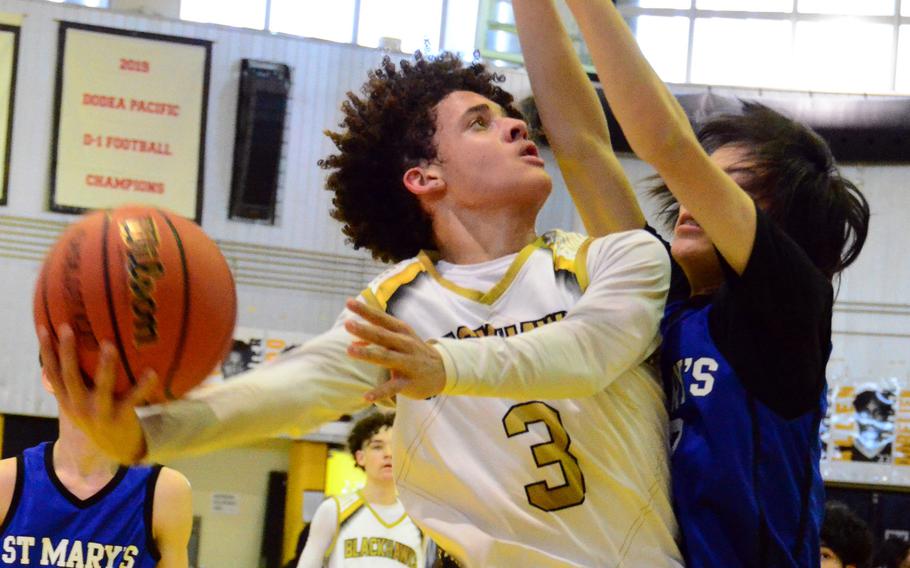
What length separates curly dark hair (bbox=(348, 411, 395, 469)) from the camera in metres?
7.21

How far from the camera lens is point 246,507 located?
36.8 ft

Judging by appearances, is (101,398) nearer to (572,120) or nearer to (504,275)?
(504,275)

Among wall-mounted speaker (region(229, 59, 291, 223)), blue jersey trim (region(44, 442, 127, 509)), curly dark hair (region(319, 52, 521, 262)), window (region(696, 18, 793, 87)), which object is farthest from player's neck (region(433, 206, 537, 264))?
window (region(696, 18, 793, 87))

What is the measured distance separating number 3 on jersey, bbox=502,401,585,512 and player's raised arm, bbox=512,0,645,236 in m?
0.72

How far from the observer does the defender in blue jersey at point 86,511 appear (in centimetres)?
414

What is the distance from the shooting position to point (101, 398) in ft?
6.68

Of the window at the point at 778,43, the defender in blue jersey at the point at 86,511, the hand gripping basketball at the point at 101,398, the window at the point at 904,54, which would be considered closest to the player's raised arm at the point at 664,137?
the hand gripping basketball at the point at 101,398

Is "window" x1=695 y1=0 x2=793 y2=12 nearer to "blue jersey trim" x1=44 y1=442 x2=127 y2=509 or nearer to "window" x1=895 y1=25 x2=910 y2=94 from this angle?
"window" x1=895 y1=25 x2=910 y2=94

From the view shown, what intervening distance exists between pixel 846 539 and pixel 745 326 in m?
3.02

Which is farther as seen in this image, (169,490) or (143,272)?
(169,490)

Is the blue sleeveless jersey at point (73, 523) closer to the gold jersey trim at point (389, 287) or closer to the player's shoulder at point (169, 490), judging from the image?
the player's shoulder at point (169, 490)

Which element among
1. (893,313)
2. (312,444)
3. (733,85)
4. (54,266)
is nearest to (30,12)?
(312,444)

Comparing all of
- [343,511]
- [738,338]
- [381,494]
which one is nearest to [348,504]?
[343,511]

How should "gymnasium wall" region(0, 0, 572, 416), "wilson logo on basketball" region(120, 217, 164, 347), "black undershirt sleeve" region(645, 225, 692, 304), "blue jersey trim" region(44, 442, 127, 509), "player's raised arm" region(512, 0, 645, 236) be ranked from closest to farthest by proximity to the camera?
"wilson logo on basketball" region(120, 217, 164, 347), "black undershirt sleeve" region(645, 225, 692, 304), "player's raised arm" region(512, 0, 645, 236), "blue jersey trim" region(44, 442, 127, 509), "gymnasium wall" region(0, 0, 572, 416)
